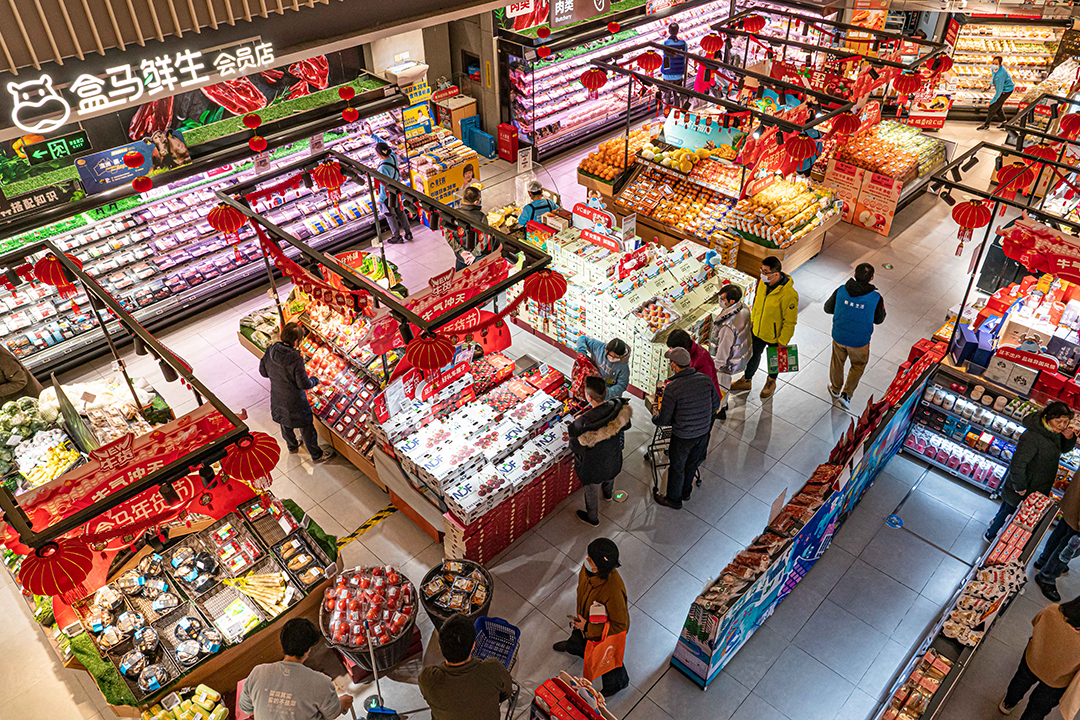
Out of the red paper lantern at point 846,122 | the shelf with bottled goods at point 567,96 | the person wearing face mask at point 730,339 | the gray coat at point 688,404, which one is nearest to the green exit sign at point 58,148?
the shelf with bottled goods at point 567,96

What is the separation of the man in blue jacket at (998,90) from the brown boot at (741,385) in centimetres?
1039

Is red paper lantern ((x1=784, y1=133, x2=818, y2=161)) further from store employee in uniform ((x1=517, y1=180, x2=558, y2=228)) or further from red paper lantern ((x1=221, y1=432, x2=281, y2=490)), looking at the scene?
red paper lantern ((x1=221, y1=432, x2=281, y2=490))

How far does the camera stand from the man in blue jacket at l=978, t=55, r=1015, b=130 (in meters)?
14.8

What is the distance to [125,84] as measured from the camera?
5.61 metres

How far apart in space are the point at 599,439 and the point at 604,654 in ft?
5.60

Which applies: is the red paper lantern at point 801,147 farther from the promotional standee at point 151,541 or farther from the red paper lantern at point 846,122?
the promotional standee at point 151,541

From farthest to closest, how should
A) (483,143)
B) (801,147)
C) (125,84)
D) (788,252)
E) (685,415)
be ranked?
1. (483,143)
2. (788,252)
3. (801,147)
4. (685,415)
5. (125,84)

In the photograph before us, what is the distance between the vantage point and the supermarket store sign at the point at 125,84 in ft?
17.2

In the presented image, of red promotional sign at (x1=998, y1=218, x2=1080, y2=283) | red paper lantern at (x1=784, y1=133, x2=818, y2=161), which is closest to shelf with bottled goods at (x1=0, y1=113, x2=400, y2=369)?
red paper lantern at (x1=784, y1=133, x2=818, y2=161)

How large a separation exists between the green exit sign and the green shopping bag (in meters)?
8.59

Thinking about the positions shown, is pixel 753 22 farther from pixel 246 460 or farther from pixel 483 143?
pixel 246 460

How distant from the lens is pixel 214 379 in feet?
30.4

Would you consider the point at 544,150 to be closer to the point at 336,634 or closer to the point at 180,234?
the point at 180,234

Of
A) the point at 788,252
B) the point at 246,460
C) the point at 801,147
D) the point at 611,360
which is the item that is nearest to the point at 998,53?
the point at 801,147
